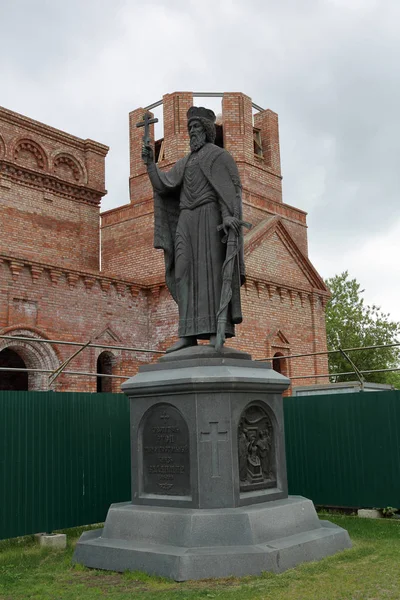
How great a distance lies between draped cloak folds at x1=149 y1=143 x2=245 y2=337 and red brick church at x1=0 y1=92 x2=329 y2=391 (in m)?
8.71

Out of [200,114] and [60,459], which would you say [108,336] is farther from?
[200,114]

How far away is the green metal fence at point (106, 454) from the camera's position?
8.89 meters

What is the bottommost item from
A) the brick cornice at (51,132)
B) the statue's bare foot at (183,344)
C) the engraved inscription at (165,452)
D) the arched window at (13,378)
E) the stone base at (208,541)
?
the stone base at (208,541)

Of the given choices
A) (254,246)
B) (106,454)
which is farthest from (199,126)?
(254,246)

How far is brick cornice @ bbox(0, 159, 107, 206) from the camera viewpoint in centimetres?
2094

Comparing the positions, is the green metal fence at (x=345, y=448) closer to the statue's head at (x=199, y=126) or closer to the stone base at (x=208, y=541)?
the stone base at (x=208, y=541)

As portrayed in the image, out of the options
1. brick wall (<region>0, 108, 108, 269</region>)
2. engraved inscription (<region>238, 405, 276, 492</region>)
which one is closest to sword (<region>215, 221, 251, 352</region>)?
engraved inscription (<region>238, 405, 276, 492</region>)

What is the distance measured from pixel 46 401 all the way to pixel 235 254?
3887 mm

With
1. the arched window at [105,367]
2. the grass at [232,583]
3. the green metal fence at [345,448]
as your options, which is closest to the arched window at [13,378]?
the arched window at [105,367]

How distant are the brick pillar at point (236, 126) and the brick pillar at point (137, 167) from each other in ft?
8.33

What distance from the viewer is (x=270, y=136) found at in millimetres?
23203

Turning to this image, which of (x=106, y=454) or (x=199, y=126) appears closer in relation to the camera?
(x=199, y=126)

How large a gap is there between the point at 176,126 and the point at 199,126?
1394 cm

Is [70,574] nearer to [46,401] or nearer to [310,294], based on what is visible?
[46,401]
